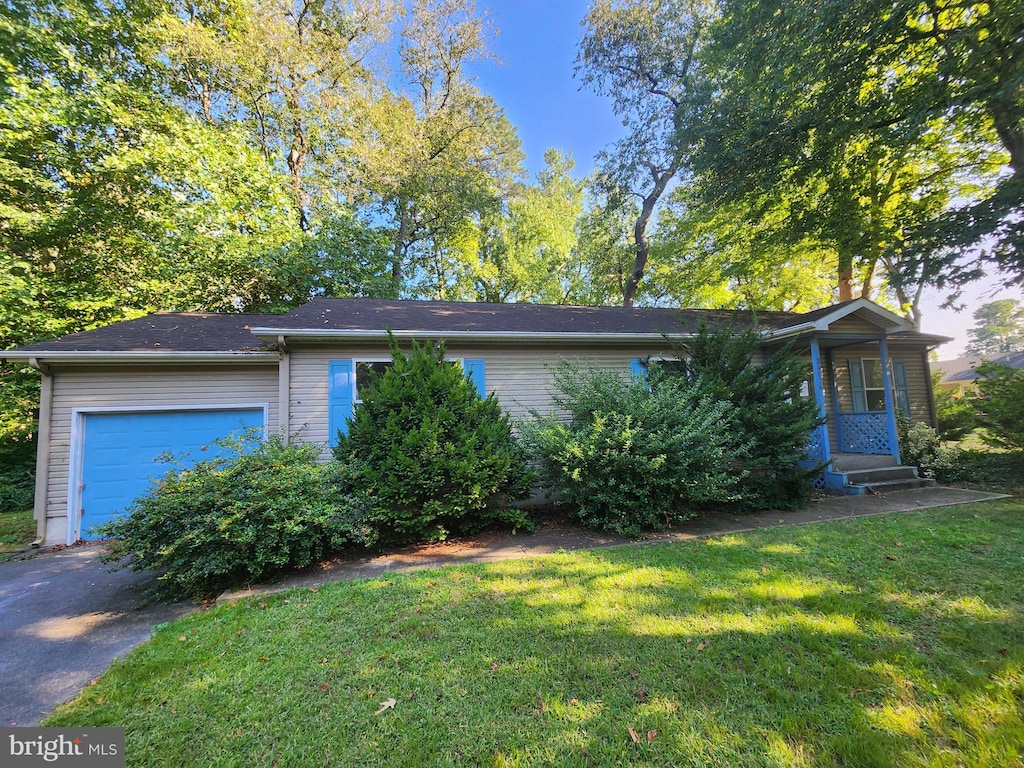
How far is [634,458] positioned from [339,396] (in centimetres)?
503

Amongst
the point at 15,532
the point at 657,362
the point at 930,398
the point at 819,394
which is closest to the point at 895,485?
the point at 819,394

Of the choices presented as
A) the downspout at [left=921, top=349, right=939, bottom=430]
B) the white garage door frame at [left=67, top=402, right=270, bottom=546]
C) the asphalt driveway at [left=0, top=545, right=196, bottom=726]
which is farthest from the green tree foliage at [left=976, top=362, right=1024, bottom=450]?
the white garage door frame at [left=67, top=402, right=270, bottom=546]

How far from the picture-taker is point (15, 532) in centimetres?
709

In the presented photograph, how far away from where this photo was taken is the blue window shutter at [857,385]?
10.0 meters

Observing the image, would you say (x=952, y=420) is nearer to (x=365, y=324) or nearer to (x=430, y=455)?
(x=430, y=455)

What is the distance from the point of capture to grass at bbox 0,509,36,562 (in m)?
6.23

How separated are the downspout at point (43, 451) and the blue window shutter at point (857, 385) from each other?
16892 mm

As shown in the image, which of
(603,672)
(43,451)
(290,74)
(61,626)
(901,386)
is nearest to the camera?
(603,672)

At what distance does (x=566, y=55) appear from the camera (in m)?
14.0

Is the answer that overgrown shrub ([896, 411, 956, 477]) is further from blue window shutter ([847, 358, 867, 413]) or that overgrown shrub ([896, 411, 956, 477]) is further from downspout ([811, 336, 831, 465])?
downspout ([811, 336, 831, 465])

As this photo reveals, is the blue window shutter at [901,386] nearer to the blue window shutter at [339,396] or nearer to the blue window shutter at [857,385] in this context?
the blue window shutter at [857,385]

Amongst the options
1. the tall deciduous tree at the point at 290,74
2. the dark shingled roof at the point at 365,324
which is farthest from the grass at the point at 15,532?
the tall deciduous tree at the point at 290,74

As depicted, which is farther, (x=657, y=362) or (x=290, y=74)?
(x=290, y=74)

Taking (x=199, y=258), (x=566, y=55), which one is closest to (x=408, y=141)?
(x=566, y=55)
